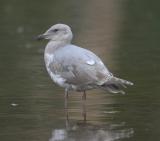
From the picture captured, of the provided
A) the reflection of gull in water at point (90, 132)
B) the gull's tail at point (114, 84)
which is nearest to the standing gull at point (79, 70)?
the gull's tail at point (114, 84)

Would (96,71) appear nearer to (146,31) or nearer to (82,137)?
(82,137)

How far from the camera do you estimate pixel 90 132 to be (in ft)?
33.1

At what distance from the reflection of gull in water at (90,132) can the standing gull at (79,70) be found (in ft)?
2.12

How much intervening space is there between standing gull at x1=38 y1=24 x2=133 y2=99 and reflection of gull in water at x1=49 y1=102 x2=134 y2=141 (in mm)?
646

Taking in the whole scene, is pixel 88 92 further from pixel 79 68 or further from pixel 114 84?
pixel 114 84

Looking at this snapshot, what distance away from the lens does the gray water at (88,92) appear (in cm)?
1012

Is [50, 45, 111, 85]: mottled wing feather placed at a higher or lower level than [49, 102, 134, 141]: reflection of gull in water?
higher

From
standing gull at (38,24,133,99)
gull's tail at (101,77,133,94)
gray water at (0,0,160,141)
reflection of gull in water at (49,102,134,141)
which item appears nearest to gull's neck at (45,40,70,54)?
standing gull at (38,24,133,99)

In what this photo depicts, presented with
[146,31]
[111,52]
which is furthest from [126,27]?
[111,52]

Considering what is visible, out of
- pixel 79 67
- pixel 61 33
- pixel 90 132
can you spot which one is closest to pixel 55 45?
pixel 61 33

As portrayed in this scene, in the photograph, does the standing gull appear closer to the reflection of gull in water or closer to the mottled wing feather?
the mottled wing feather

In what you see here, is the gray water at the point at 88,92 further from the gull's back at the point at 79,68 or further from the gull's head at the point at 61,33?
the gull's head at the point at 61,33

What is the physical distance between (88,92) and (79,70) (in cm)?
160

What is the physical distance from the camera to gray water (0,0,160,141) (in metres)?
10.1
